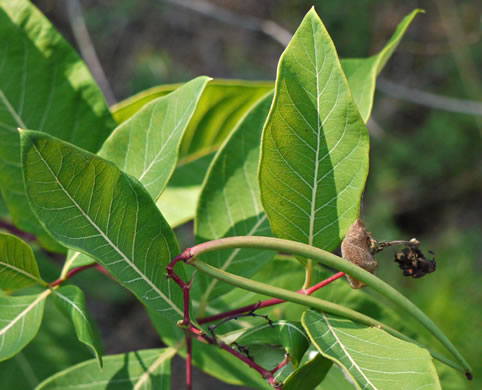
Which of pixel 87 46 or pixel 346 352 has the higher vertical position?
pixel 87 46

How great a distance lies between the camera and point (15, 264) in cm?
69

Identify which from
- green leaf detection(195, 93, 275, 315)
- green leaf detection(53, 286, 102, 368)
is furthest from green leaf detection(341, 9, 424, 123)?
green leaf detection(53, 286, 102, 368)

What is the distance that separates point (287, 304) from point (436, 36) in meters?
3.00

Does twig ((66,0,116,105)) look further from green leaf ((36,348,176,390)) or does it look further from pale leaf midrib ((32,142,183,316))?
pale leaf midrib ((32,142,183,316))

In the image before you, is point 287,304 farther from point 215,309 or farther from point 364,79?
point 364,79

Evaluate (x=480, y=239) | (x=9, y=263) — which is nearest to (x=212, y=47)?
(x=480, y=239)

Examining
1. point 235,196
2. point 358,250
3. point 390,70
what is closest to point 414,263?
point 358,250

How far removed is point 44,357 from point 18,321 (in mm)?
548

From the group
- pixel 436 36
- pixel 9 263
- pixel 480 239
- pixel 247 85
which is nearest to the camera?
pixel 9 263

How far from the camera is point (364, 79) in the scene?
33.6 inches

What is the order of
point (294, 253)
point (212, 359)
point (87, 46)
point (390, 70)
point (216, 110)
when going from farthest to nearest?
point (390, 70), point (87, 46), point (216, 110), point (212, 359), point (294, 253)

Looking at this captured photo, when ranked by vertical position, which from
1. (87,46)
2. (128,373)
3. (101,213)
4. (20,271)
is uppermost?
(87,46)

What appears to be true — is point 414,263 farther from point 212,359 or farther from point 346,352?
point 212,359

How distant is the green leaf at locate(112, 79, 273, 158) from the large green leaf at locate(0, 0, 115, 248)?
108 mm
